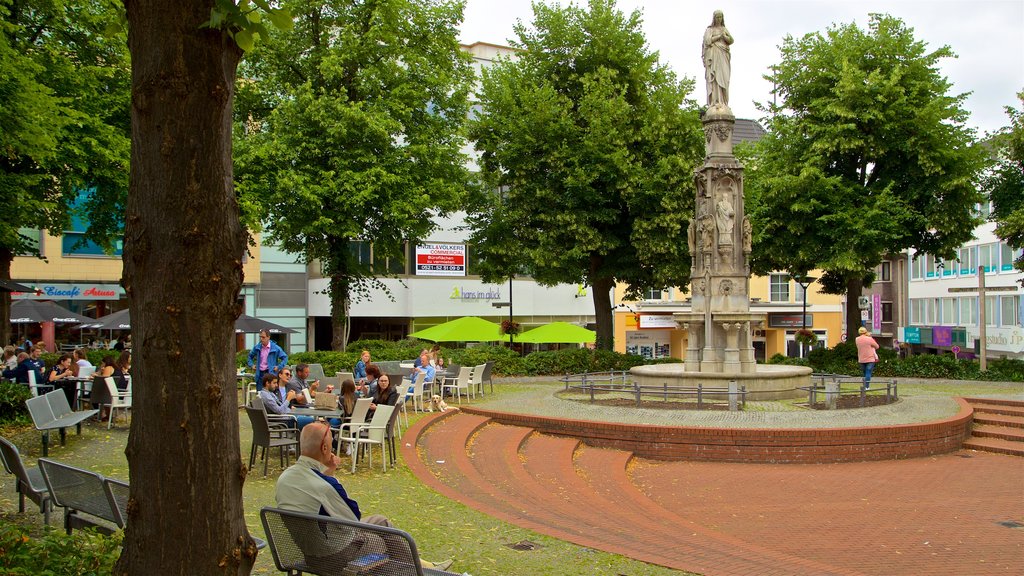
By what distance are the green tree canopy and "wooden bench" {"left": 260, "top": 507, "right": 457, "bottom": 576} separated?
42.5 feet

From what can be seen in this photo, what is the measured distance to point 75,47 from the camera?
2130 centimetres

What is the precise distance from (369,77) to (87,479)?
21.9 m

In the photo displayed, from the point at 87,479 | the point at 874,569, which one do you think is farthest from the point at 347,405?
the point at 874,569

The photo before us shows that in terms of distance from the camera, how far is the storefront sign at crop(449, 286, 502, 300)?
154ft

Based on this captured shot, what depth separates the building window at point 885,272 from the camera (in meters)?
61.7

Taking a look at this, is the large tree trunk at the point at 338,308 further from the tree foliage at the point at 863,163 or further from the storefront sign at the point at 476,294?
the storefront sign at the point at 476,294

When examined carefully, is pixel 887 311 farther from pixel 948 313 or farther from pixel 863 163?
pixel 863 163

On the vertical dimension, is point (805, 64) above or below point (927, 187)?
above

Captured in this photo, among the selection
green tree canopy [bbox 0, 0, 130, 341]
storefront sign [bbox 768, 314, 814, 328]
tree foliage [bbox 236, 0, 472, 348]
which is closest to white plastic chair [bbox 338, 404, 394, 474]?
green tree canopy [bbox 0, 0, 130, 341]

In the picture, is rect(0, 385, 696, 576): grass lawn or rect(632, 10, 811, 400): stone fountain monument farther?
rect(632, 10, 811, 400): stone fountain monument

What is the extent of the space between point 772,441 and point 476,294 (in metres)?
33.1

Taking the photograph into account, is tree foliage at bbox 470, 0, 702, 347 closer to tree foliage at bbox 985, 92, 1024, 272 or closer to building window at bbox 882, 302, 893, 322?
tree foliage at bbox 985, 92, 1024, 272

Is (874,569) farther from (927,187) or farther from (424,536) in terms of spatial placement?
(927,187)

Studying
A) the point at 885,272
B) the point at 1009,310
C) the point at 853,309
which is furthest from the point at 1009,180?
the point at 885,272
